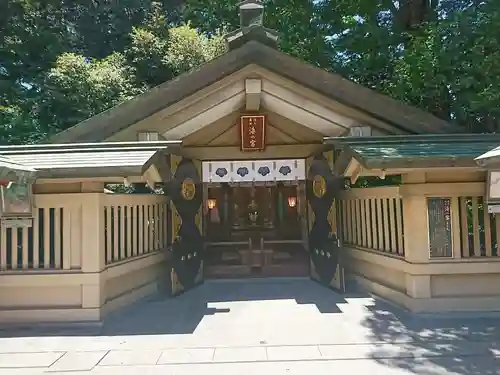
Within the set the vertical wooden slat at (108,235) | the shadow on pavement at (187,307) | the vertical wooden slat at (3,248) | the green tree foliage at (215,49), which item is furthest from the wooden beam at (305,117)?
the vertical wooden slat at (3,248)

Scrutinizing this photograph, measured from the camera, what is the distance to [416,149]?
6875 millimetres

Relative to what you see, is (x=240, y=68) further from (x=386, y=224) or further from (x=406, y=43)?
(x=406, y=43)

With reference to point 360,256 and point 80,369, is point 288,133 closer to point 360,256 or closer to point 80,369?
point 360,256

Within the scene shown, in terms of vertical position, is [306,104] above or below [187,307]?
above

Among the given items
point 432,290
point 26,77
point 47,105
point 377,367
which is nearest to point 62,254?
point 377,367

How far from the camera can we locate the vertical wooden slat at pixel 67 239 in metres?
6.58

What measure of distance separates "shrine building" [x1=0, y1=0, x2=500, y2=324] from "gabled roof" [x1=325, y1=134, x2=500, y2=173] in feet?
0.09

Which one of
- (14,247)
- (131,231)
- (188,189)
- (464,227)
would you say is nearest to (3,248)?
(14,247)

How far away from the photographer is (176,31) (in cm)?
1602

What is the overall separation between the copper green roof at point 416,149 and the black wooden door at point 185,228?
323cm

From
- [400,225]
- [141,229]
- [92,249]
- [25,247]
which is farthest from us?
[141,229]

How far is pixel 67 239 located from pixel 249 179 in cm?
434

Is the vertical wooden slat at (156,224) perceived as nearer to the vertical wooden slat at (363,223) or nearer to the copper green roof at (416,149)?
the copper green roof at (416,149)

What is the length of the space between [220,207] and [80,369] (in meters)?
9.89
